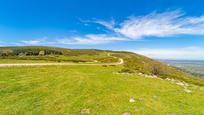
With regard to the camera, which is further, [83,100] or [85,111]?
[83,100]

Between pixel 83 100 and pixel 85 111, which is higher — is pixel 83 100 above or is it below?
above

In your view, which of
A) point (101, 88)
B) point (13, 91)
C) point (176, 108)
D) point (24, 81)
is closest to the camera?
point (176, 108)

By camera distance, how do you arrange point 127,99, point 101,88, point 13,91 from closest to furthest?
point 127,99 → point 13,91 → point 101,88

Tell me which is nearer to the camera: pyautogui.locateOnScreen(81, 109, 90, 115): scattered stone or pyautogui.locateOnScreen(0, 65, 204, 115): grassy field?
pyautogui.locateOnScreen(81, 109, 90, 115): scattered stone

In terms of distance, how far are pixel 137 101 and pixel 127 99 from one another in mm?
1197

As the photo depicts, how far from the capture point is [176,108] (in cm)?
1702

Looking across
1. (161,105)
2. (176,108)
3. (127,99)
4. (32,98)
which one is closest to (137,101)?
(127,99)

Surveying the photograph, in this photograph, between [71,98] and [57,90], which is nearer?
[71,98]

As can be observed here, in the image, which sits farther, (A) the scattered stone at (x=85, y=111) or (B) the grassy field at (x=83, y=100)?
(B) the grassy field at (x=83, y=100)

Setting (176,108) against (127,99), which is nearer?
(176,108)

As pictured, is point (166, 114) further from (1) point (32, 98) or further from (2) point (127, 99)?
(1) point (32, 98)

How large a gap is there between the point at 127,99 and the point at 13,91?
15.1 metres

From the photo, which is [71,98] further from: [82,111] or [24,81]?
[24,81]

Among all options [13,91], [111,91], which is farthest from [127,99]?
[13,91]
